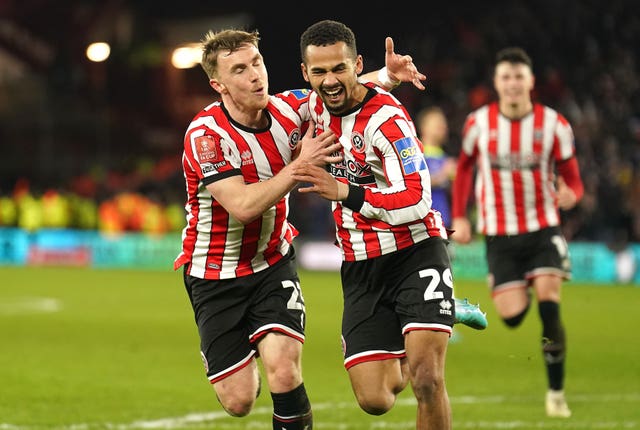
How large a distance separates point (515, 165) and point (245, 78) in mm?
3209

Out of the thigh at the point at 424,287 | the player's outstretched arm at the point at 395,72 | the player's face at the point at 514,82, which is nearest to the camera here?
the thigh at the point at 424,287

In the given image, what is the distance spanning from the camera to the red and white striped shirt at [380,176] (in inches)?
199

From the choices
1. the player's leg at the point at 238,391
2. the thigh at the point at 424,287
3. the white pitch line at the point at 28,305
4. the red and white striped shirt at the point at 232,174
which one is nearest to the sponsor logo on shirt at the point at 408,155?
the thigh at the point at 424,287

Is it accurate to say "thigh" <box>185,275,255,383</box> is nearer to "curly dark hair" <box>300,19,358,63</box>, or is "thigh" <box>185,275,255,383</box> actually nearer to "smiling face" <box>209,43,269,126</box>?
"smiling face" <box>209,43,269,126</box>

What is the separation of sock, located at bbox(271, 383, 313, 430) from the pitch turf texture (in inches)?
54.6

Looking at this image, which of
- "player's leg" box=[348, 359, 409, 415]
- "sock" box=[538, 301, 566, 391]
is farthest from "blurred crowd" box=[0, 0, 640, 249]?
"player's leg" box=[348, 359, 409, 415]

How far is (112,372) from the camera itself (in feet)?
30.3

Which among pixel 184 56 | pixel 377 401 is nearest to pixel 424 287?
pixel 377 401

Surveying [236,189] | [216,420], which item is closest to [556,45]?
[216,420]

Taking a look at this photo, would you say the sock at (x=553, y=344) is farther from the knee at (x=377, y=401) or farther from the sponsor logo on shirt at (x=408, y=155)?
the sponsor logo on shirt at (x=408, y=155)

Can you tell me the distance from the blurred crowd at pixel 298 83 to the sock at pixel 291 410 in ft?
41.4

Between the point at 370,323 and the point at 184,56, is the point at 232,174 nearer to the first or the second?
the point at 370,323

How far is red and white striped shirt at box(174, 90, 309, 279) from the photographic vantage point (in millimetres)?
5406

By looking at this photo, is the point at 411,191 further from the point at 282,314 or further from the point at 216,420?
the point at 216,420
